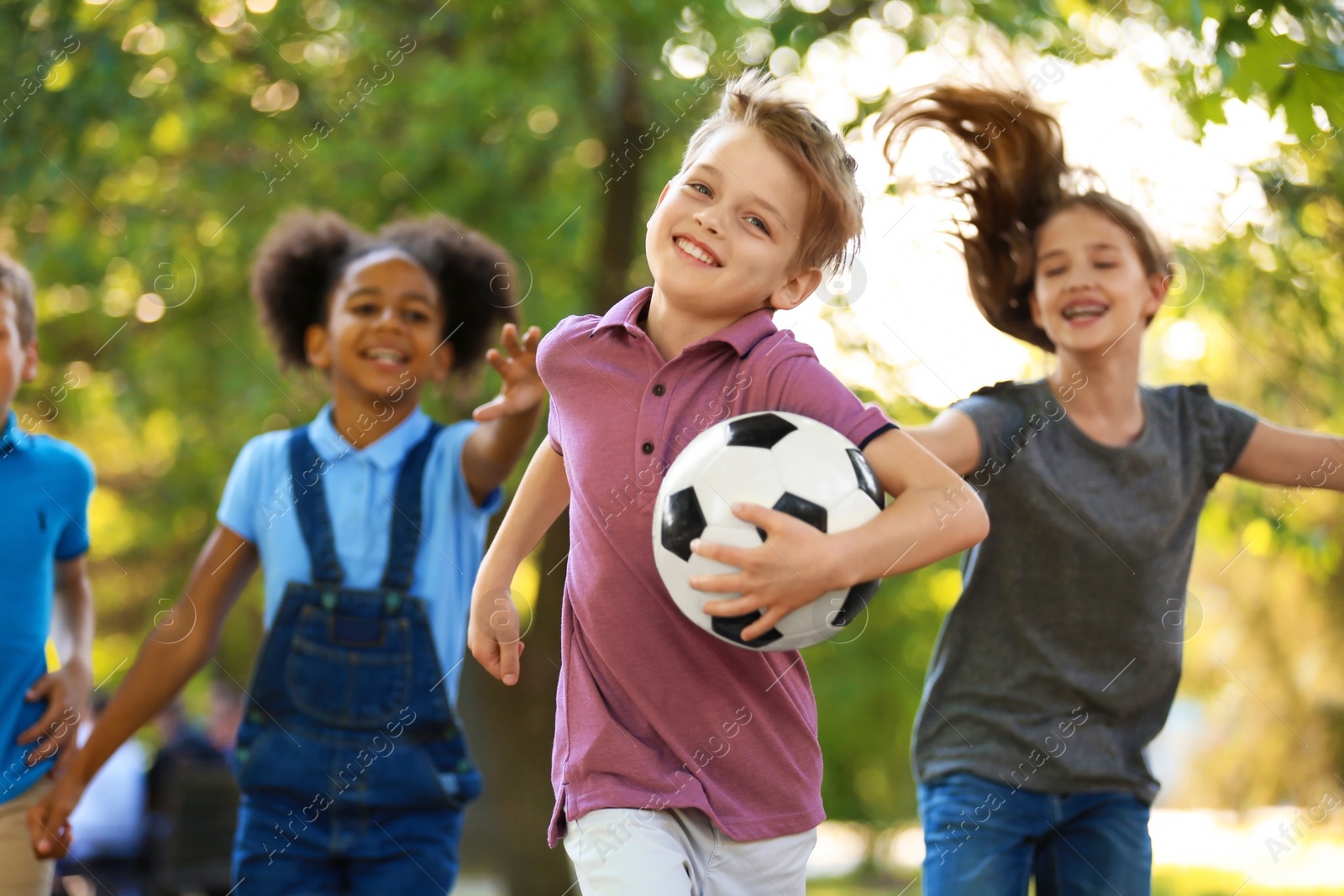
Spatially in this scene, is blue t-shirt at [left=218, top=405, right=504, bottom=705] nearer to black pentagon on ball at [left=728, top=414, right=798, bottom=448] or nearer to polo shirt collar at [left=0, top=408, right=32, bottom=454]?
polo shirt collar at [left=0, top=408, right=32, bottom=454]

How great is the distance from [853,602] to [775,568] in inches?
8.7

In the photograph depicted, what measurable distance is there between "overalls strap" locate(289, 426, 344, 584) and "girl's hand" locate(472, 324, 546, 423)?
1.72ft

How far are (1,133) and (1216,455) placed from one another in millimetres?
5473

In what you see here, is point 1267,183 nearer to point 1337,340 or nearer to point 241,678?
point 1337,340

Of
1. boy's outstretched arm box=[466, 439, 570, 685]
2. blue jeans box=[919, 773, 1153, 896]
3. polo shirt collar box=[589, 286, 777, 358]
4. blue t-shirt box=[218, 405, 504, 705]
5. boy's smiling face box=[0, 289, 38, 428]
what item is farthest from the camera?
boy's smiling face box=[0, 289, 38, 428]

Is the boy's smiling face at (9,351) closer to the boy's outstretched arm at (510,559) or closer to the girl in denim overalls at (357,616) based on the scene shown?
the girl in denim overalls at (357,616)

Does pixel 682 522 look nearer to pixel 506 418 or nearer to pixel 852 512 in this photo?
pixel 852 512

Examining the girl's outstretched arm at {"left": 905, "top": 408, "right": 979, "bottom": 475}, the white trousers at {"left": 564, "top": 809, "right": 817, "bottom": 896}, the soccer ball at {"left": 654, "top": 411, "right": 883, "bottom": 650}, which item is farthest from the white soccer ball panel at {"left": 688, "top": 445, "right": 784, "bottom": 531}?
the girl's outstretched arm at {"left": 905, "top": 408, "right": 979, "bottom": 475}

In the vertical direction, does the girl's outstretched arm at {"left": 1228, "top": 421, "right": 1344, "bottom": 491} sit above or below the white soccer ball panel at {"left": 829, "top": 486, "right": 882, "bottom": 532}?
below

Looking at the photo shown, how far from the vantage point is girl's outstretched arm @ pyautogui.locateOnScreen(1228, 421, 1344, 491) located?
3148mm

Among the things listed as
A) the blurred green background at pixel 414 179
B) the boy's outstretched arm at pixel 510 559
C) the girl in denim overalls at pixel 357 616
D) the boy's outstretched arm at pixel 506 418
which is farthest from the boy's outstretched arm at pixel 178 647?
the blurred green background at pixel 414 179

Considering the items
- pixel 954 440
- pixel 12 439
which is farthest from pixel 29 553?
pixel 954 440

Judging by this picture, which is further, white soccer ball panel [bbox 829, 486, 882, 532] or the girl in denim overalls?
the girl in denim overalls

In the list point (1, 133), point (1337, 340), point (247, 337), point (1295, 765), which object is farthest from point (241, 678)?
point (1337, 340)
